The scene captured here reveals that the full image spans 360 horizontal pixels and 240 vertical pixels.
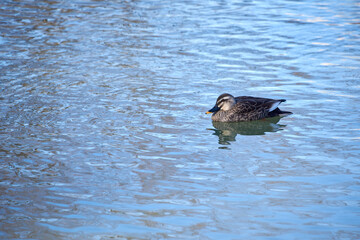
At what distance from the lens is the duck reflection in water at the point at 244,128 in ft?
35.2

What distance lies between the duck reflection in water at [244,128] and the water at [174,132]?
0.14 feet

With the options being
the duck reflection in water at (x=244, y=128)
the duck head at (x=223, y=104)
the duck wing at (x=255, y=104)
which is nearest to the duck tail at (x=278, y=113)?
the duck wing at (x=255, y=104)

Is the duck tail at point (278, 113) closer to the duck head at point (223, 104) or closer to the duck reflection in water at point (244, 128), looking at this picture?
the duck reflection in water at point (244, 128)

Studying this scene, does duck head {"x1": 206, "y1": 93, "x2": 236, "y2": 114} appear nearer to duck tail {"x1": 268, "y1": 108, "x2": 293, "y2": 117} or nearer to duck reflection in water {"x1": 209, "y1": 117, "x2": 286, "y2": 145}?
duck reflection in water {"x1": 209, "y1": 117, "x2": 286, "y2": 145}

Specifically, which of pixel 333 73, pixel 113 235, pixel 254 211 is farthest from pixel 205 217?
pixel 333 73

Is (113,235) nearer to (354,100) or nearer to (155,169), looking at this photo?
(155,169)

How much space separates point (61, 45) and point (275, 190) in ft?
35.5

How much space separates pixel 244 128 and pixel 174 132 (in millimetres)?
1693

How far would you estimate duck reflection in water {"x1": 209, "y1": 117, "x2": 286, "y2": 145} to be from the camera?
35.2 feet

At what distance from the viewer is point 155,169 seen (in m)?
8.66

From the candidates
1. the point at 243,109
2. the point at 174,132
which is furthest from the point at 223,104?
the point at 174,132

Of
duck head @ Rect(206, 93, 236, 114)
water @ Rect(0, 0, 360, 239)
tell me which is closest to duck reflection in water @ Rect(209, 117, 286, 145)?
water @ Rect(0, 0, 360, 239)

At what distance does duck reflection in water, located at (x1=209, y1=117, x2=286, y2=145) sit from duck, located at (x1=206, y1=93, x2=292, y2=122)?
12cm

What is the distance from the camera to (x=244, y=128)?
1129 centimetres
